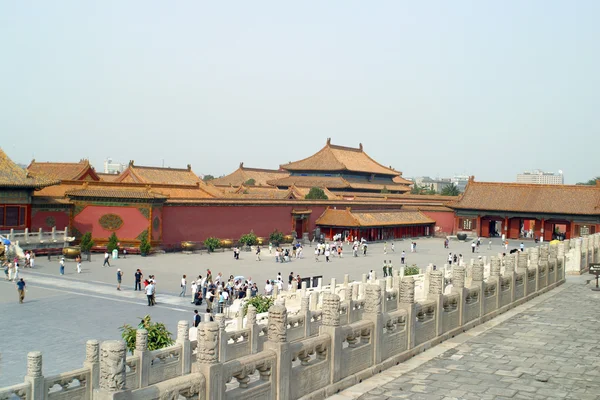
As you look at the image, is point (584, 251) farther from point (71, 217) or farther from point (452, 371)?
point (71, 217)

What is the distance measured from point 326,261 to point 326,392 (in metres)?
29.5

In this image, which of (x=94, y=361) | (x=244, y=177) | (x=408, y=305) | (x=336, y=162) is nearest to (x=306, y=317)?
(x=408, y=305)

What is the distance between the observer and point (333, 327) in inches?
475

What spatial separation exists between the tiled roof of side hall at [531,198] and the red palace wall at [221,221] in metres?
20.3

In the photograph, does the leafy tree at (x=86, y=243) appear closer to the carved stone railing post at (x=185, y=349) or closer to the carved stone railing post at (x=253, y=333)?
the carved stone railing post at (x=253, y=333)

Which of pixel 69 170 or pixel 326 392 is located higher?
pixel 69 170

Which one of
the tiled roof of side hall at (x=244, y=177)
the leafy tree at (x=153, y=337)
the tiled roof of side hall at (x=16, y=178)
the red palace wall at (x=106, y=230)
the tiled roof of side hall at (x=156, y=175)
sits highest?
the tiled roof of side hall at (x=244, y=177)

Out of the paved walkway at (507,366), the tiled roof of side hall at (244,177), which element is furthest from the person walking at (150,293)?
the tiled roof of side hall at (244,177)

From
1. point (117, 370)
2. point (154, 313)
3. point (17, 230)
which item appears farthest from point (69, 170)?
point (117, 370)

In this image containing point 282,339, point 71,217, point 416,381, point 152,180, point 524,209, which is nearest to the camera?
point 282,339

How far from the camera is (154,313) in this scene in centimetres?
2331

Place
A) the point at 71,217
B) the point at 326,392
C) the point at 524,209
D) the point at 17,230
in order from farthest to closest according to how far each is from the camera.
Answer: the point at 524,209
the point at 71,217
the point at 17,230
the point at 326,392

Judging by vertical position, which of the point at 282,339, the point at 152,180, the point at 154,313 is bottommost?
the point at 154,313

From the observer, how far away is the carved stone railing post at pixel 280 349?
1073 cm
